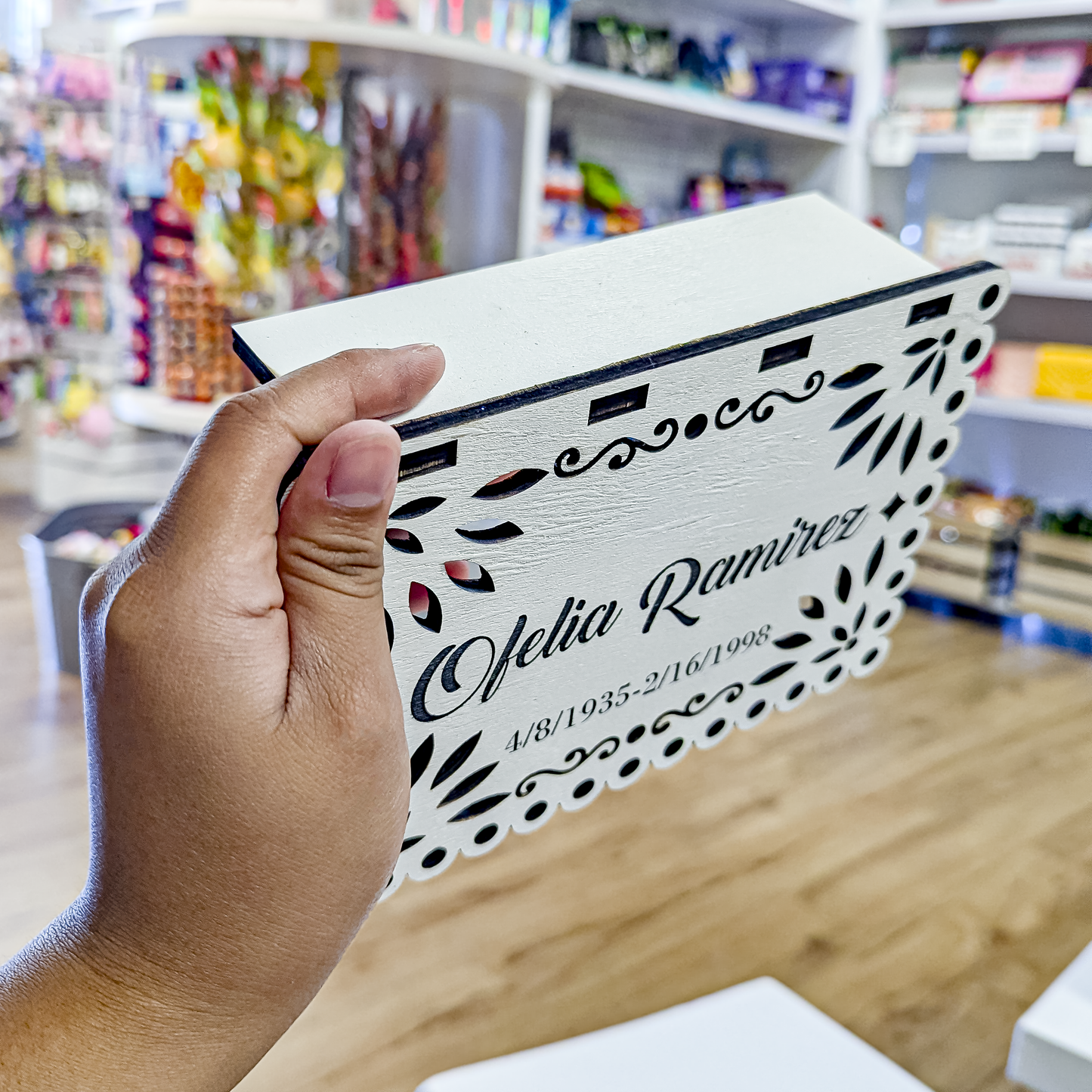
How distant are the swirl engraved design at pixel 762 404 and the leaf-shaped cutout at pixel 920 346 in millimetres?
46

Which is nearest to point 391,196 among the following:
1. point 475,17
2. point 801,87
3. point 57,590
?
point 475,17

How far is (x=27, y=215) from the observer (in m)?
4.73

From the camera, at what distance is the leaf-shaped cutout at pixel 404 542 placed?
1.23ft

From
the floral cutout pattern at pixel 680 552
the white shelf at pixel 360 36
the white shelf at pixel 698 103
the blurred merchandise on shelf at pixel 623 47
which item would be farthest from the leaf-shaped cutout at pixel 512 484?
the blurred merchandise on shelf at pixel 623 47

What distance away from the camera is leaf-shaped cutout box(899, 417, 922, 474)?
0.47 meters

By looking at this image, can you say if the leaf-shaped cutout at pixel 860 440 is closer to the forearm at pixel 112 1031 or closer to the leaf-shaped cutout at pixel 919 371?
the leaf-shaped cutout at pixel 919 371

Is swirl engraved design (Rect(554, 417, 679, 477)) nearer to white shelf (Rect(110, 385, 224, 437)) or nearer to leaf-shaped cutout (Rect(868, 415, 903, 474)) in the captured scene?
leaf-shaped cutout (Rect(868, 415, 903, 474))

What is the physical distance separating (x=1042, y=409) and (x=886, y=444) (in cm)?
306

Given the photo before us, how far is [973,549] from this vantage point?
132 inches

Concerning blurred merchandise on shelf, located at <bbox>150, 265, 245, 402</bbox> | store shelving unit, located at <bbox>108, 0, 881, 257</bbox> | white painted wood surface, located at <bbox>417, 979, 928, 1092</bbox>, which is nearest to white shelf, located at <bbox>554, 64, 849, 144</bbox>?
store shelving unit, located at <bbox>108, 0, 881, 257</bbox>

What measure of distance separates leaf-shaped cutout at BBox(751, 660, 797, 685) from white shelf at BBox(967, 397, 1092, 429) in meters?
2.99

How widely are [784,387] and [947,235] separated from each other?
10.9ft

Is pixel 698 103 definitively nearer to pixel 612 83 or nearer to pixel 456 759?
pixel 612 83

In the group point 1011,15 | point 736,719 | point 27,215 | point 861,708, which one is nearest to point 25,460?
point 27,215
